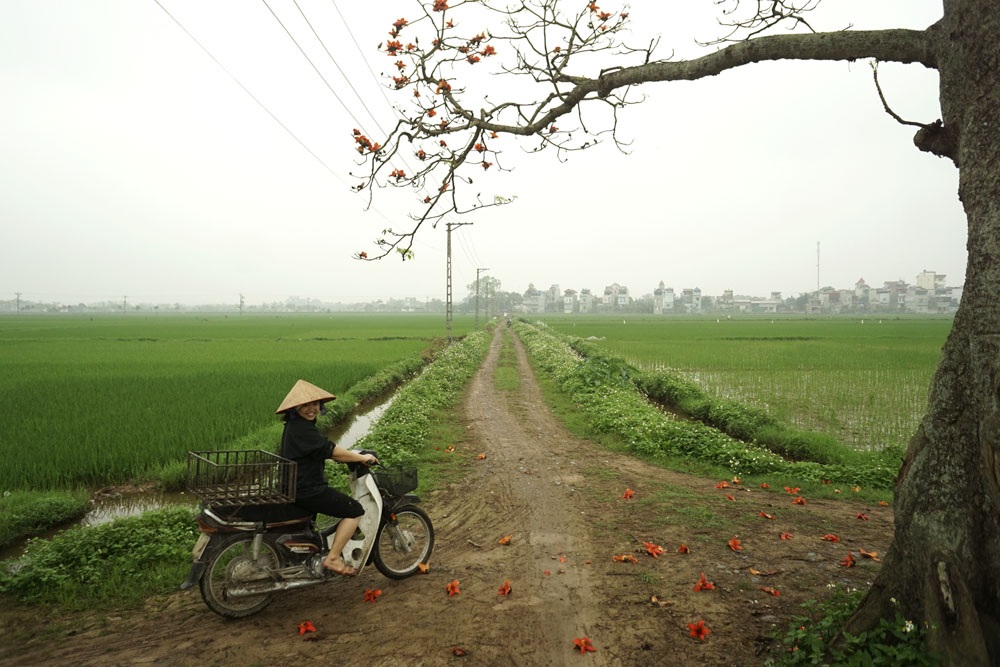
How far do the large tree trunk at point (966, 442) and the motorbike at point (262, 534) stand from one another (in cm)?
332

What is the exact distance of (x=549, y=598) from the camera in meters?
4.14

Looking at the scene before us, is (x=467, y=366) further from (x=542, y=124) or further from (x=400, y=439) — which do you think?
(x=542, y=124)

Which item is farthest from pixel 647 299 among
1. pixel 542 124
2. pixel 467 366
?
pixel 542 124

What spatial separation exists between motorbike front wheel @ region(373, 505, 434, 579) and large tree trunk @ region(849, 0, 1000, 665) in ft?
10.3

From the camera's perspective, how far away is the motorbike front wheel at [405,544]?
14.8 ft

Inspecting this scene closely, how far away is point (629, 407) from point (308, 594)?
26.1ft

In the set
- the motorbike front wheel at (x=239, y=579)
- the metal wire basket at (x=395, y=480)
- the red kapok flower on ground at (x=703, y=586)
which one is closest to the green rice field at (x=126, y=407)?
the motorbike front wheel at (x=239, y=579)

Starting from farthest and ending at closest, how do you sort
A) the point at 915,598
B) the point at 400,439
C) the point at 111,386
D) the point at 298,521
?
1. the point at 111,386
2. the point at 400,439
3. the point at 298,521
4. the point at 915,598

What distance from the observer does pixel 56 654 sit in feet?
11.5

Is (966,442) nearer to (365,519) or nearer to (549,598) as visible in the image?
(549,598)

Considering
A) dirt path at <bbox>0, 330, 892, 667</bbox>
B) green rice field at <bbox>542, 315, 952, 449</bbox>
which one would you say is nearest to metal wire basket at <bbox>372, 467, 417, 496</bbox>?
dirt path at <bbox>0, 330, 892, 667</bbox>

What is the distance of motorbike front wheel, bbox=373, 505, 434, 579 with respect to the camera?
4.51m

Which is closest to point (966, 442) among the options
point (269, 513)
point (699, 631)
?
point (699, 631)

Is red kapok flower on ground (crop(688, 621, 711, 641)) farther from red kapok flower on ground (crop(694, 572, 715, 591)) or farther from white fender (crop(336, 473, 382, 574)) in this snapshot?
white fender (crop(336, 473, 382, 574))
